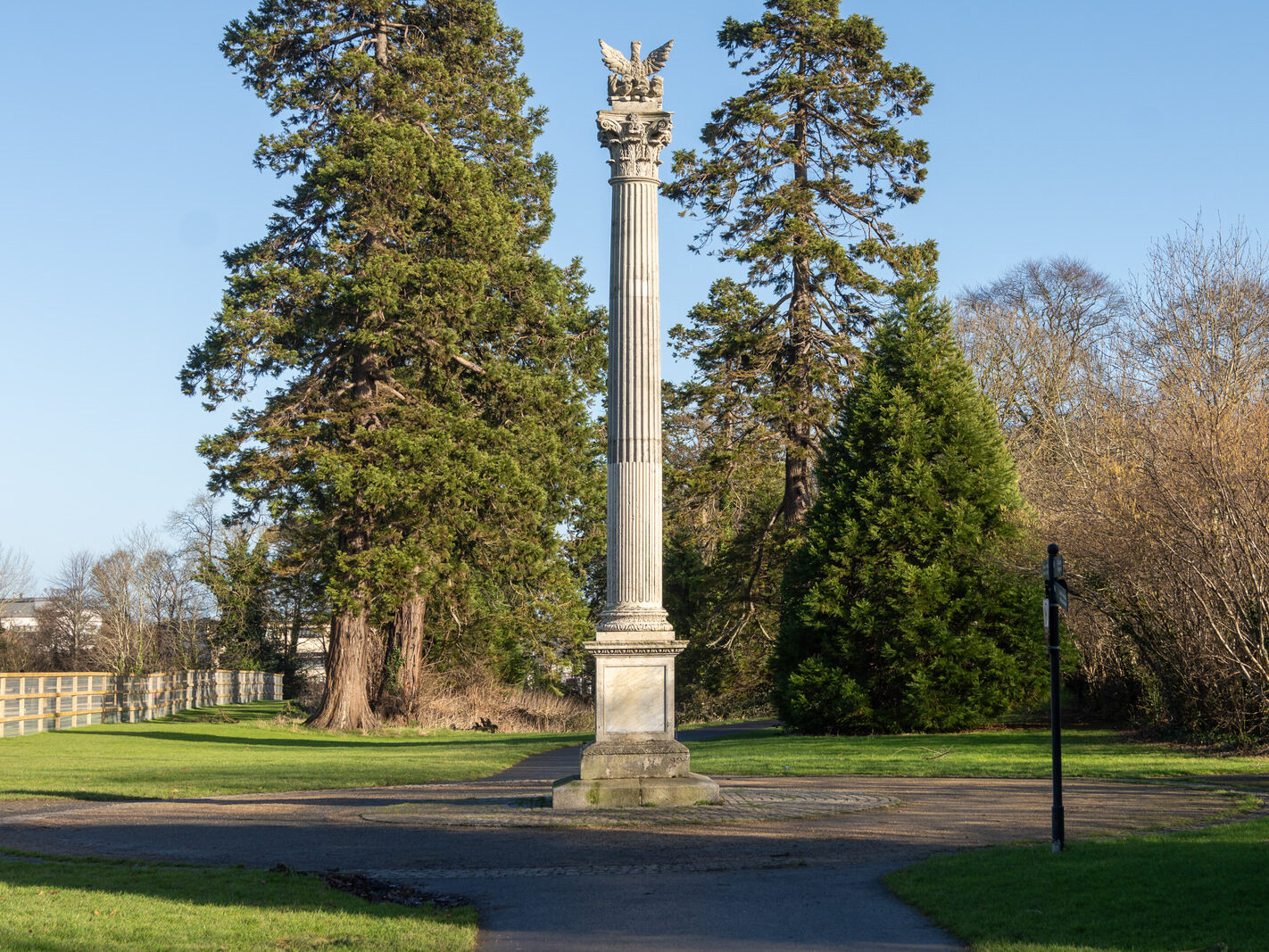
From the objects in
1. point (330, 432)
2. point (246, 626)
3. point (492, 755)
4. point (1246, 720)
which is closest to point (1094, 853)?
point (1246, 720)

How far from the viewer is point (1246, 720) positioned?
1978 centimetres

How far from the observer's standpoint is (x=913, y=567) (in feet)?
80.4

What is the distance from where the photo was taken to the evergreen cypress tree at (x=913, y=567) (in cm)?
2434

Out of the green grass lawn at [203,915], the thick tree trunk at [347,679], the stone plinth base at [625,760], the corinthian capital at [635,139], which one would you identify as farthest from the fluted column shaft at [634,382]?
the thick tree trunk at [347,679]

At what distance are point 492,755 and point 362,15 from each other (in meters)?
22.2

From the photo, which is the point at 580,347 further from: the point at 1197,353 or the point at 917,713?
the point at 1197,353

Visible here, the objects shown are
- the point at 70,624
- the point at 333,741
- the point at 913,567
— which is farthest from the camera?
the point at 70,624

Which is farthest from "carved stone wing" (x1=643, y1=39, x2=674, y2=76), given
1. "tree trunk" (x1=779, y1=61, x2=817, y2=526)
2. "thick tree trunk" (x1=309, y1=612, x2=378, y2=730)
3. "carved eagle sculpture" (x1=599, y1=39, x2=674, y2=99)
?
"thick tree trunk" (x1=309, y1=612, x2=378, y2=730)

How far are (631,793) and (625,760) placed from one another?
41 centimetres

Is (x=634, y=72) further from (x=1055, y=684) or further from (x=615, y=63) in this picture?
(x=1055, y=684)

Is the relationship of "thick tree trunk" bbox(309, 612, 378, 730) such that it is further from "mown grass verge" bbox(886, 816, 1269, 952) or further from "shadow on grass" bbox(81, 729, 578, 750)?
"mown grass verge" bbox(886, 816, 1269, 952)

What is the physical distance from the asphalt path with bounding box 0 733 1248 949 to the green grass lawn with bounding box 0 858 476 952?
0.65 metres

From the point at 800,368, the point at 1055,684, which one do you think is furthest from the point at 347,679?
the point at 1055,684

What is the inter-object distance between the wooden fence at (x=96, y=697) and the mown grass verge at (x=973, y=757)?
65.9ft
